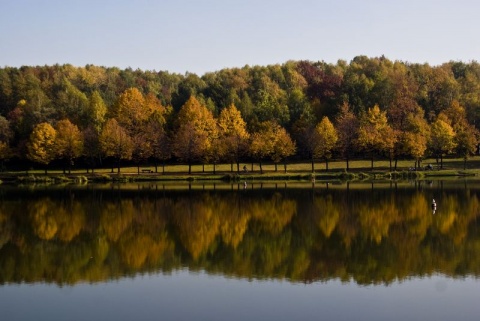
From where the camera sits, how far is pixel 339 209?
153 ft

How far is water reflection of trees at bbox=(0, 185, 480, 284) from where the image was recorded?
92.3ft

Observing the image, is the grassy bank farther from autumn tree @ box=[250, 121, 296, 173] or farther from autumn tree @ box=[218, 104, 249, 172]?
autumn tree @ box=[218, 104, 249, 172]

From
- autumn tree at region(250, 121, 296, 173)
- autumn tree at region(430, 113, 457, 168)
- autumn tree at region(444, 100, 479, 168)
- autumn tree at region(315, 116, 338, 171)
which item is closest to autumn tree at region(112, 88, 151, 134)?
autumn tree at region(250, 121, 296, 173)

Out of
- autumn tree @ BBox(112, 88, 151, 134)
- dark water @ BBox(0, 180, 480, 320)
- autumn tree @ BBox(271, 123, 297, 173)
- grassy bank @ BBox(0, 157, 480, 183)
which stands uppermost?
autumn tree @ BBox(112, 88, 151, 134)

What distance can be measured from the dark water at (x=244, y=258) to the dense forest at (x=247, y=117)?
34048 mm

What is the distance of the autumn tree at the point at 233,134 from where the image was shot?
292 feet

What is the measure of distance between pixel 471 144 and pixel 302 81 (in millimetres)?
46915

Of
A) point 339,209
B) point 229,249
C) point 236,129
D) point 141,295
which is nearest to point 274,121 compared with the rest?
point 236,129

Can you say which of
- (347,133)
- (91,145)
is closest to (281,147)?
(347,133)

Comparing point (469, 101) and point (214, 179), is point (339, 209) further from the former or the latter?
point (469, 101)

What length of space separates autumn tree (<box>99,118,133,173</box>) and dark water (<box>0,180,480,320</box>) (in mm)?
32639

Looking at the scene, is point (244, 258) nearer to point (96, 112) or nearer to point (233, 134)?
point (233, 134)

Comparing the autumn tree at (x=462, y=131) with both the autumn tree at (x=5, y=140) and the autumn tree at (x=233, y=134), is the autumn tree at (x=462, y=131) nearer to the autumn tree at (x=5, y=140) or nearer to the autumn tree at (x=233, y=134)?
the autumn tree at (x=233, y=134)

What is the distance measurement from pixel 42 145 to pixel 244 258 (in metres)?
68.7
